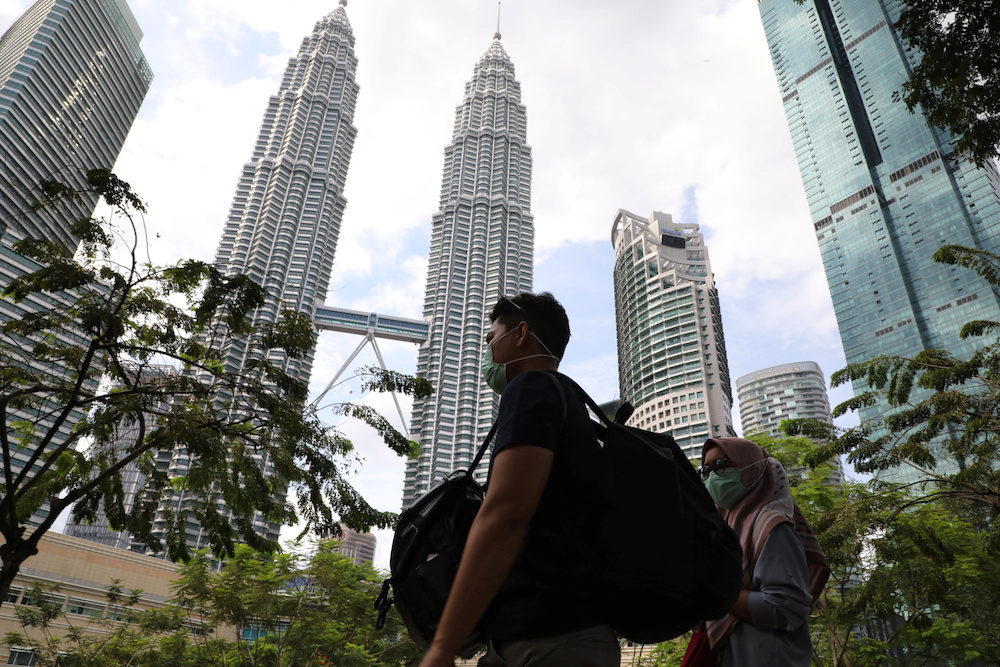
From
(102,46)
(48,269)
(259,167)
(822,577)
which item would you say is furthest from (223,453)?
(102,46)

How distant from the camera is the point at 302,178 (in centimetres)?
7469

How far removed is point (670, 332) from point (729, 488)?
70156 millimetres

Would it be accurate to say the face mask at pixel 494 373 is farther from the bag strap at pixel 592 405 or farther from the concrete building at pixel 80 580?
the concrete building at pixel 80 580

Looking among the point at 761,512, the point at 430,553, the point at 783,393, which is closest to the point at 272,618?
the point at 761,512

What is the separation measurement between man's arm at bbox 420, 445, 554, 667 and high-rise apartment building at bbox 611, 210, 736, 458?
58.9 m

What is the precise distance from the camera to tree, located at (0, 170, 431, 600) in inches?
211

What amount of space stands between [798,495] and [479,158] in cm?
8129

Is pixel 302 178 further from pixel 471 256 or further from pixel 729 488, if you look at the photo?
pixel 729 488

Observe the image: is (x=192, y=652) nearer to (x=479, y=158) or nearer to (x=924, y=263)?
(x=924, y=263)

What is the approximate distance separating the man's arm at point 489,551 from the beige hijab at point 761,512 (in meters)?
1.14

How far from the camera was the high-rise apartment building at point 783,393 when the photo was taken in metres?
88.2

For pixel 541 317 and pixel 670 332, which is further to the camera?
pixel 670 332

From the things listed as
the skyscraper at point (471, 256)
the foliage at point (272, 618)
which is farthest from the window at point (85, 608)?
the skyscraper at point (471, 256)

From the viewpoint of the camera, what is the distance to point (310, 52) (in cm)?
8556
